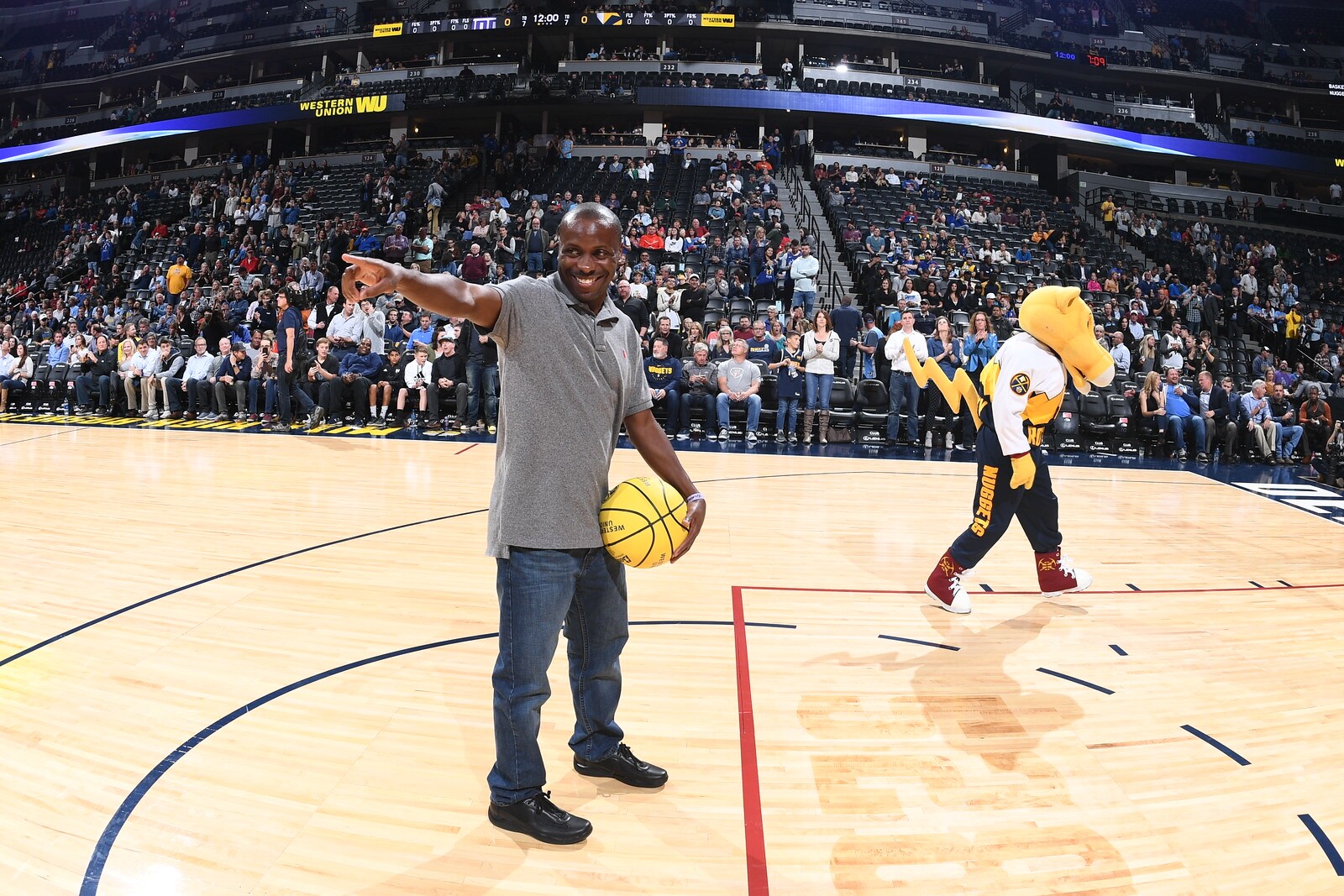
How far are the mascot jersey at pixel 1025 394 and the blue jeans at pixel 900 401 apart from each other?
6702mm

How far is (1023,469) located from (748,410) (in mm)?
6775

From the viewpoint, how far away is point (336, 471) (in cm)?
795

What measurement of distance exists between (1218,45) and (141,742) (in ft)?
135

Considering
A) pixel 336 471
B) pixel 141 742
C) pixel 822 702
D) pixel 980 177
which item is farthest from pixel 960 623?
pixel 980 177

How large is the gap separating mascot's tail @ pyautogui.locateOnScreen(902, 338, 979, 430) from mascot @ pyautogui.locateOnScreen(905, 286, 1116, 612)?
0.14 meters

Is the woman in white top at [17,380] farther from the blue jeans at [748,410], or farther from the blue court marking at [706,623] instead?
the blue court marking at [706,623]

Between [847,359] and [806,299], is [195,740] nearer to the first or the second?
[847,359]

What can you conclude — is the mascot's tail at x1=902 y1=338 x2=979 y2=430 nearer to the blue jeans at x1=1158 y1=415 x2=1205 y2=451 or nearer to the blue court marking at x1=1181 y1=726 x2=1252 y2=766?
the blue court marking at x1=1181 y1=726 x2=1252 y2=766

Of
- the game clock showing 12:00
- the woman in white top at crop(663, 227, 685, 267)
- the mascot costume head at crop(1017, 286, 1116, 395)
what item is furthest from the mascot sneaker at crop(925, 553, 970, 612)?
the game clock showing 12:00

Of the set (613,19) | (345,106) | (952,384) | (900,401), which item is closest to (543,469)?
(952,384)

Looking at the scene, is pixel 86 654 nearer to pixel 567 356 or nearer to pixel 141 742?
pixel 141 742

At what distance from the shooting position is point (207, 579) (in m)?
4.58

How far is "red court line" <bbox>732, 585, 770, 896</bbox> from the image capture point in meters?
2.15

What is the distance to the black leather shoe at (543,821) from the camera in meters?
2.23
